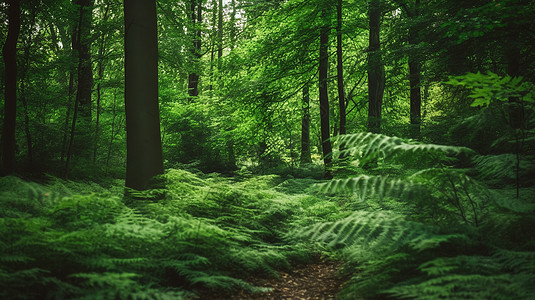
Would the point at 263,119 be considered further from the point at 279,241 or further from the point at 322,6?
the point at 279,241

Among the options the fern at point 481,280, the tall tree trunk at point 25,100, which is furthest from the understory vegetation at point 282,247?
the tall tree trunk at point 25,100

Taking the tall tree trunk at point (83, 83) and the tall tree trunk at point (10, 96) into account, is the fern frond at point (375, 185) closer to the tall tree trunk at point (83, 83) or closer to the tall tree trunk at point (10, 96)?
the tall tree trunk at point (10, 96)

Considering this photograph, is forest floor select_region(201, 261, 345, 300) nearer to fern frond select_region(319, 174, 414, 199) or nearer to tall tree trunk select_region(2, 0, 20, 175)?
fern frond select_region(319, 174, 414, 199)

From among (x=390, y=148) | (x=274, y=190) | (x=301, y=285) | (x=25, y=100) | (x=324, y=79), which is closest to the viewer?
(x=390, y=148)

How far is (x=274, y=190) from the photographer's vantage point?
6.78 metres

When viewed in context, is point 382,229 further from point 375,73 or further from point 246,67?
point 246,67

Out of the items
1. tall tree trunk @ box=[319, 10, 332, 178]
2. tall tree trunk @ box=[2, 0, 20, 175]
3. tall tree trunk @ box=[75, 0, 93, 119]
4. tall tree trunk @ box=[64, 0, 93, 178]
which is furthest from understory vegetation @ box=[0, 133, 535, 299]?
tall tree trunk @ box=[319, 10, 332, 178]

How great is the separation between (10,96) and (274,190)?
5664mm

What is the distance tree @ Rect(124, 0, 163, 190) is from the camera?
5.12m

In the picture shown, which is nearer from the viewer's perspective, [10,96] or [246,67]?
[10,96]

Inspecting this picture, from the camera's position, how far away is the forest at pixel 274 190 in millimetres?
2555

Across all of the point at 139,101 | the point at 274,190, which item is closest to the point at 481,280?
the point at 274,190

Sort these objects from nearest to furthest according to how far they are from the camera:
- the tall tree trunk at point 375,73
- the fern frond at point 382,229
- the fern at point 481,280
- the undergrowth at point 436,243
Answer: the fern at point 481,280
the undergrowth at point 436,243
the fern frond at point 382,229
the tall tree trunk at point 375,73

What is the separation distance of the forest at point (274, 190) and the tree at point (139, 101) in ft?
0.08
